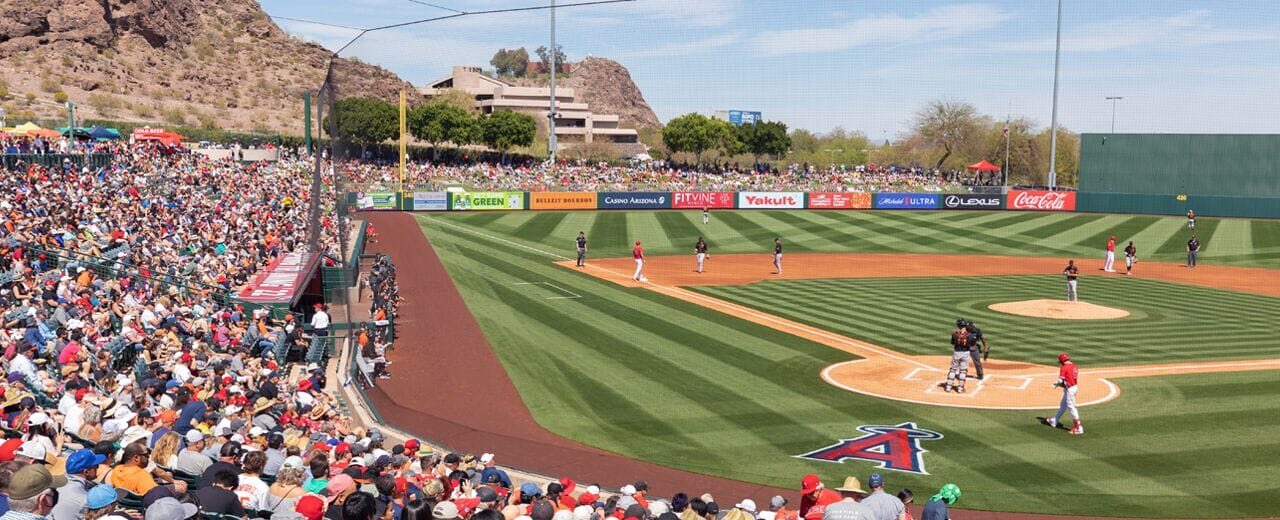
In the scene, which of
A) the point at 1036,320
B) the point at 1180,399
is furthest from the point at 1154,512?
the point at 1036,320

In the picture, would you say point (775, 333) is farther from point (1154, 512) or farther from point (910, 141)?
point (910, 141)

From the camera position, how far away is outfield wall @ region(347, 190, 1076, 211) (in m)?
66.9

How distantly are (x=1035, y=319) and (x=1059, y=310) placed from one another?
216cm

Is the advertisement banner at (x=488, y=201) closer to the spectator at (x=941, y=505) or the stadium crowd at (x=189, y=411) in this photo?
the stadium crowd at (x=189, y=411)

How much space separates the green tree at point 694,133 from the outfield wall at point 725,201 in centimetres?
3474

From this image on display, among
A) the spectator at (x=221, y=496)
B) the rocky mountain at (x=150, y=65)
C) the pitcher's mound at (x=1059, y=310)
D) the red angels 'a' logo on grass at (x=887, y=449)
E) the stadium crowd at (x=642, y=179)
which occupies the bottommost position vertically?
the red angels 'a' logo on grass at (x=887, y=449)

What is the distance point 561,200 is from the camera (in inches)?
2726

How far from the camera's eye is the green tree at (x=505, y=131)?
320ft

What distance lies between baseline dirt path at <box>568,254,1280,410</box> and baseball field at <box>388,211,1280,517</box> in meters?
0.10

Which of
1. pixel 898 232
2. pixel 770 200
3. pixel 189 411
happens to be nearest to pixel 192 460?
pixel 189 411

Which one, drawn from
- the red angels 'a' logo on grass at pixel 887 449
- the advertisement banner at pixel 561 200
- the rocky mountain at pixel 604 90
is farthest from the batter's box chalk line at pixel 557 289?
the rocky mountain at pixel 604 90

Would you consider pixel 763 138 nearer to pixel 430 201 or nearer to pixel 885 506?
pixel 430 201

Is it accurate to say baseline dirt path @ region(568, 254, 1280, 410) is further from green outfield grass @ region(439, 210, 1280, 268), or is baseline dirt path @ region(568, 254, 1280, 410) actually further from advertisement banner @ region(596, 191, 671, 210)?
advertisement banner @ region(596, 191, 671, 210)

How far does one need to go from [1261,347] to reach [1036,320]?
571cm
